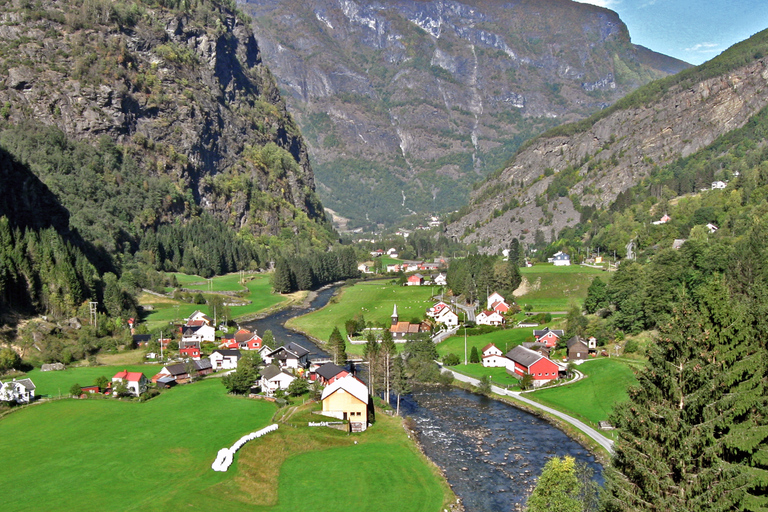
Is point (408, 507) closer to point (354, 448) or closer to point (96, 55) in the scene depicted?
point (354, 448)

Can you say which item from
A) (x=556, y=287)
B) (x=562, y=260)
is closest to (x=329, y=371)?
(x=556, y=287)

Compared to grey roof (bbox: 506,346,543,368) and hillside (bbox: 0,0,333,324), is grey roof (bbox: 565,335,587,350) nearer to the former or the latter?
grey roof (bbox: 506,346,543,368)

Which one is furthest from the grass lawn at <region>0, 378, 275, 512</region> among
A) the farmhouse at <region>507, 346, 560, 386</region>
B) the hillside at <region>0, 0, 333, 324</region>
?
the hillside at <region>0, 0, 333, 324</region>

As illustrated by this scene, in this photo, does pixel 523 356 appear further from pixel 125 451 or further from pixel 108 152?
pixel 108 152

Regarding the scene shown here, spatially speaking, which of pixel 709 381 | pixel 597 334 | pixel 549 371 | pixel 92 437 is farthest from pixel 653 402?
pixel 597 334

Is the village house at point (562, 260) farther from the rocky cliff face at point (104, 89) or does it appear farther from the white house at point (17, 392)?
the white house at point (17, 392)

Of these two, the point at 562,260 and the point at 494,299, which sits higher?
the point at 562,260
